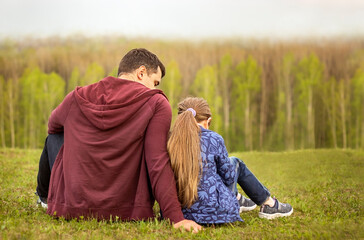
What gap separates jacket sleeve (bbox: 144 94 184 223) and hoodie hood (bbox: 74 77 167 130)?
0.69 feet

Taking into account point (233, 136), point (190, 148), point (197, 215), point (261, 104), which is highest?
point (190, 148)

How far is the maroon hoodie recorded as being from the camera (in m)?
3.94

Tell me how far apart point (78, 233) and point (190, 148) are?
1295 mm

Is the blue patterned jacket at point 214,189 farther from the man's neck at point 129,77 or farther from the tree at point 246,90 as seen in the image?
the tree at point 246,90

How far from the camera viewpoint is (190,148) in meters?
3.97

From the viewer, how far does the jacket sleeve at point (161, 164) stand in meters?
3.84

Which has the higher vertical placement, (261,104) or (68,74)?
(68,74)

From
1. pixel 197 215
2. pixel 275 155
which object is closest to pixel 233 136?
pixel 275 155

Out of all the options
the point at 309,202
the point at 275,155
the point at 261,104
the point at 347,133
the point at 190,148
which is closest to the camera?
the point at 190,148

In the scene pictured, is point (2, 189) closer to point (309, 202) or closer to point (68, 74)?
point (309, 202)

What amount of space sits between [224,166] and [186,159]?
414mm

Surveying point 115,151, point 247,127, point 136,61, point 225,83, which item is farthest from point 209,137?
point 225,83

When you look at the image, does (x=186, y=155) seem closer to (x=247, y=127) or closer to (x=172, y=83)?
(x=172, y=83)


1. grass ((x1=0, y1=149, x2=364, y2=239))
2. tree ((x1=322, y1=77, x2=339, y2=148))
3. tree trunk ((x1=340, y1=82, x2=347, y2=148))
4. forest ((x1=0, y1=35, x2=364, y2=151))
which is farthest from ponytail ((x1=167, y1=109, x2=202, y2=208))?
tree trunk ((x1=340, y1=82, x2=347, y2=148))
